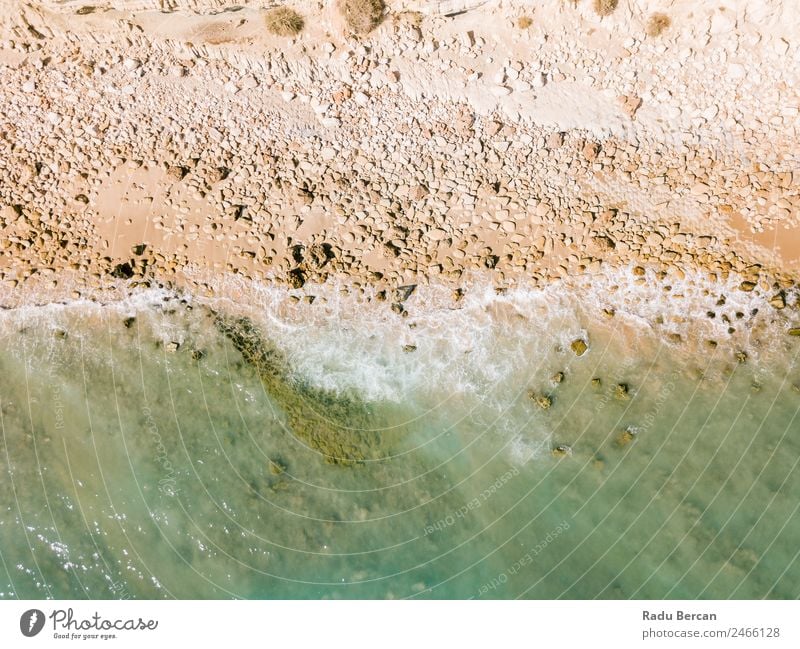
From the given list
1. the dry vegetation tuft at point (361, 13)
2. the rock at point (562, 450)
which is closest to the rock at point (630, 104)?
the dry vegetation tuft at point (361, 13)

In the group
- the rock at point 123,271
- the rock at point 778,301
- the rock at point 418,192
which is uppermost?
the rock at point 418,192

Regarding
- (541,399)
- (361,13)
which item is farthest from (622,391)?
(361,13)

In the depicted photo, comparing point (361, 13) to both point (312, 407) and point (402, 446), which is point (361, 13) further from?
point (402, 446)

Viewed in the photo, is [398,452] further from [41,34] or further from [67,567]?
[41,34]

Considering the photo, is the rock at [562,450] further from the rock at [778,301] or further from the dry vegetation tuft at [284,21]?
the dry vegetation tuft at [284,21]

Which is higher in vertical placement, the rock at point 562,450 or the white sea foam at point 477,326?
the white sea foam at point 477,326

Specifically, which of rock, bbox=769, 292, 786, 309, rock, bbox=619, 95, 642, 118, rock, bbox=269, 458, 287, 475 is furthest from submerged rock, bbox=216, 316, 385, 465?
rock, bbox=769, 292, 786, 309

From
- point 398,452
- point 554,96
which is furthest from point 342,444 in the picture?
point 554,96
